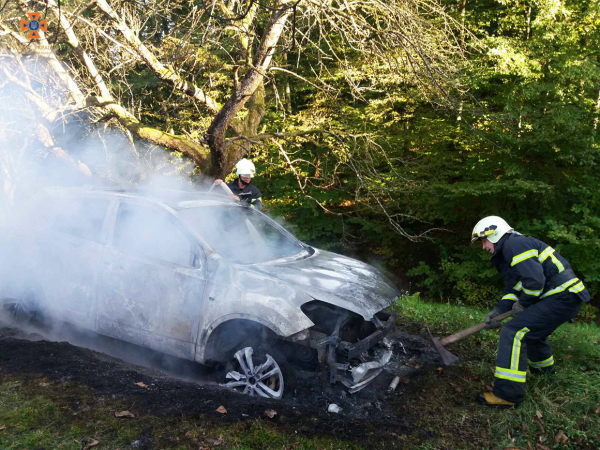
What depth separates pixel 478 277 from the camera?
12.2m

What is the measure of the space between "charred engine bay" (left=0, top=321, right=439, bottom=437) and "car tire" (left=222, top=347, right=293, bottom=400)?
77mm

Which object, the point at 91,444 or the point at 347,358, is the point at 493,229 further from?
the point at 91,444

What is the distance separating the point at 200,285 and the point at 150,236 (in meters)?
0.97

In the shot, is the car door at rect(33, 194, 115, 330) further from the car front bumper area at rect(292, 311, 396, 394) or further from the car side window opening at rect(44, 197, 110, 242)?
the car front bumper area at rect(292, 311, 396, 394)

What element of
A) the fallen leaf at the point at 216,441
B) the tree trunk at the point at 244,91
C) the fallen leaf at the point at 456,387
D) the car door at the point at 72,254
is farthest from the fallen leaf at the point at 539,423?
the tree trunk at the point at 244,91

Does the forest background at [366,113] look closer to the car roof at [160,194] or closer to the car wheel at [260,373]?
the car roof at [160,194]

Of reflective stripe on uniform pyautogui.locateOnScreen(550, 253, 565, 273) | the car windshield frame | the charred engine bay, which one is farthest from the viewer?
the car windshield frame

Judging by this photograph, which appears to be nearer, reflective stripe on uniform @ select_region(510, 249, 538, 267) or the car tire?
the car tire

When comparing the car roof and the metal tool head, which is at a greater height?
the car roof

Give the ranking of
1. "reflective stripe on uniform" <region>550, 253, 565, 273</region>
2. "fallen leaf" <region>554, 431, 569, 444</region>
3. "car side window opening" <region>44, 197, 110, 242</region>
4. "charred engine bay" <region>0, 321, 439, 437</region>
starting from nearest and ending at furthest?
1. "fallen leaf" <region>554, 431, 569, 444</region>
2. "charred engine bay" <region>0, 321, 439, 437</region>
3. "reflective stripe on uniform" <region>550, 253, 565, 273</region>
4. "car side window opening" <region>44, 197, 110, 242</region>

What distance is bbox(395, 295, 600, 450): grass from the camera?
11.8ft

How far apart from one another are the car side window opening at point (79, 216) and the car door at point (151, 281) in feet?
0.97

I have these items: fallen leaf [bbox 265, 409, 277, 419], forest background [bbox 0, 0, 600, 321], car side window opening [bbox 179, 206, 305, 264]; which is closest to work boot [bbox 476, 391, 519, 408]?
fallen leaf [bbox 265, 409, 277, 419]

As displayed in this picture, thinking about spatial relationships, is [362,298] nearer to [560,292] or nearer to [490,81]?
[560,292]
